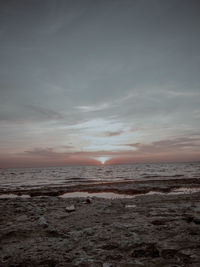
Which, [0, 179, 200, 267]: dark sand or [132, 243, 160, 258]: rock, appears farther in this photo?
[132, 243, 160, 258]: rock

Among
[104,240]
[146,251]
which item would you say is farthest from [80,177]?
[146,251]


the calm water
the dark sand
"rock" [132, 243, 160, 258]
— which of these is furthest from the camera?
the calm water

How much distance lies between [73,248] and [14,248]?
186 cm

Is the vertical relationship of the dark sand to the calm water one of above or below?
above

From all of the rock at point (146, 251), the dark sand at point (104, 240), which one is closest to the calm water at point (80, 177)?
the dark sand at point (104, 240)

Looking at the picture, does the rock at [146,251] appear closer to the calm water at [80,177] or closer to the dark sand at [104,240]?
the dark sand at [104,240]

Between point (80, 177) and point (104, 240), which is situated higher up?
point (104, 240)

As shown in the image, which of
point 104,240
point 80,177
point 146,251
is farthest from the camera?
point 80,177

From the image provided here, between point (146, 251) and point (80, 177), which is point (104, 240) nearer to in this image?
point (146, 251)

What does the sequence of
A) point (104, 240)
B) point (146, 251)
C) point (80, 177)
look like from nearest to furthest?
point (146, 251), point (104, 240), point (80, 177)

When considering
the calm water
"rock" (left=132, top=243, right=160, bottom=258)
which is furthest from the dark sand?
the calm water

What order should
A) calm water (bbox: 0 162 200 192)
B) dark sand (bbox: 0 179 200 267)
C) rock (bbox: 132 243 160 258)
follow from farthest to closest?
calm water (bbox: 0 162 200 192), rock (bbox: 132 243 160 258), dark sand (bbox: 0 179 200 267)

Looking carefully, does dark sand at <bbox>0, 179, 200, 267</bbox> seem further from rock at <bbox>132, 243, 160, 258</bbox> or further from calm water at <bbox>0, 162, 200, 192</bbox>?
calm water at <bbox>0, 162, 200, 192</bbox>

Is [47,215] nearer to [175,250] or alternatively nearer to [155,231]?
[155,231]
